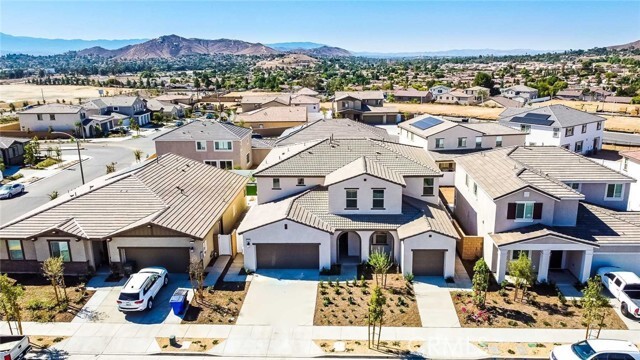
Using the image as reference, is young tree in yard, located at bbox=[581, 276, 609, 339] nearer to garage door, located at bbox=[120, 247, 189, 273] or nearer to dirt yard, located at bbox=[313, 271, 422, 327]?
dirt yard, located at bbox=[313, 271, 422, 327]

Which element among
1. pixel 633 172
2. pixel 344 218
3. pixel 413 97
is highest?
pixel 413 97

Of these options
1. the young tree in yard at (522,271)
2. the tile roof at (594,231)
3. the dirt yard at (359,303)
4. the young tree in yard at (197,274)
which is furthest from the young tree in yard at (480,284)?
the young tree in yard at (197,274)

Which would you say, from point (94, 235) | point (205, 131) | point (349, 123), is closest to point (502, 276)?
point (94, 235)

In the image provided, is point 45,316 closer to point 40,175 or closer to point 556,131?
point 40,175

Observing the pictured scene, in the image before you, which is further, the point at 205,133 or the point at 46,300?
the point at 205,133

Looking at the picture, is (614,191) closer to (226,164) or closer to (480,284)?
(480,284)

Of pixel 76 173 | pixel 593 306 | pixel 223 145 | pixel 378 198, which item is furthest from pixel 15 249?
pixel 593 306

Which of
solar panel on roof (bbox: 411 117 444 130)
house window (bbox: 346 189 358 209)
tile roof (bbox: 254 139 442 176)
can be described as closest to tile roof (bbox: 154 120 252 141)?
tile roof (bbox: 254 139 442 176)
